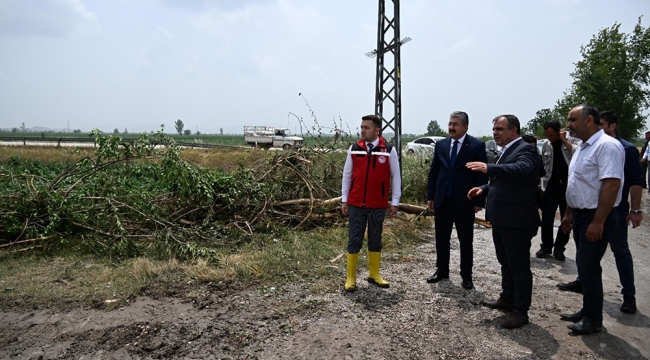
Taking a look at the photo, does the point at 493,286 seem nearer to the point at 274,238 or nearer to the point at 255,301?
the point at 255,301

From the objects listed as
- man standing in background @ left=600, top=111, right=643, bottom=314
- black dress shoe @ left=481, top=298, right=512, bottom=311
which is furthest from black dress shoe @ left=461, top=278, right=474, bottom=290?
man standing in background @ left=600, top=111, right=643, bottom=314

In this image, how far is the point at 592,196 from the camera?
11.4 feet

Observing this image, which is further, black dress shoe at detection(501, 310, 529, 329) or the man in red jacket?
the man in red jacket

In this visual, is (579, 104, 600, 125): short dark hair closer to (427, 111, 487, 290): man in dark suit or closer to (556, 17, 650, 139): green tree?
(427, 111, 487, 290): man in dark suit

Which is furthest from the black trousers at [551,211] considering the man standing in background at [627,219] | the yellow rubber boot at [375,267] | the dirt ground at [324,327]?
the yellow rubber boot at [375,267]

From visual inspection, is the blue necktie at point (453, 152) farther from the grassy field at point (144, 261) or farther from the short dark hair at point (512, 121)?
the grassy field at point (144, 261)

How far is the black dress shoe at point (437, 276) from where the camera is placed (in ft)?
16.0

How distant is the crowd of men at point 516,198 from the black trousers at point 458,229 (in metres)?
0.01

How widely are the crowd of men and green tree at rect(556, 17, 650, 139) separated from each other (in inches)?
926

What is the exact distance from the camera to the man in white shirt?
3311 millimetres

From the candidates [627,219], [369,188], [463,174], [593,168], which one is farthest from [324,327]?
[627,219]

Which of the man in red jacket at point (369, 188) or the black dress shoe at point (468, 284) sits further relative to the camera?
the black dress shoe at point (468, 284)

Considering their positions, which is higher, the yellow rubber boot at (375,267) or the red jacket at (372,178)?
the red jacket at (372,178)

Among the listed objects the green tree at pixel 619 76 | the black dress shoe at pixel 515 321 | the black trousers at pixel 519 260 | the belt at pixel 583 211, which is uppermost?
the green tree at pixel 619 76
